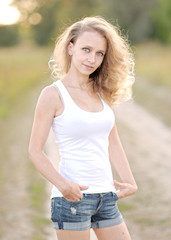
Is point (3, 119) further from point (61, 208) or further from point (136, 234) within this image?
point (61, 208)

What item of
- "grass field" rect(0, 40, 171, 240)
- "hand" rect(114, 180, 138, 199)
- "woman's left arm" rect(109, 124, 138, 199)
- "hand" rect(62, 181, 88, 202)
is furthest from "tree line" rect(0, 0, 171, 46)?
"hand" rect(62, 181, 88, 202)

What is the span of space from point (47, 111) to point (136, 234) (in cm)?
255

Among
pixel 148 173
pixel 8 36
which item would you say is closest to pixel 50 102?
pixel 148 173

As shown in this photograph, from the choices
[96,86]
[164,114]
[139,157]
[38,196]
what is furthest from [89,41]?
[164,114]

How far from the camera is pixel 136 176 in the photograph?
6727mm

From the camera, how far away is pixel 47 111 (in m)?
2.48

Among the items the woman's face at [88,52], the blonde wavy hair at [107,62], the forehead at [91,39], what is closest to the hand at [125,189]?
the blonde wavy hair at [107,62]

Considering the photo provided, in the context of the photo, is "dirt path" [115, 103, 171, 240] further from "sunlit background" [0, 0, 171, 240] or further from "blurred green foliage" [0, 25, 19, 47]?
"blurred green foliage" [0, 25, 19, 47]

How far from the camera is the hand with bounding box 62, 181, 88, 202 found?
7.96ft

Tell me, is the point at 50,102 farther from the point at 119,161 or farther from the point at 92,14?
the point at 92,14

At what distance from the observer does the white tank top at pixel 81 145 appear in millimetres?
2484

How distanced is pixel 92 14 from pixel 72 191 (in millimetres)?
49023

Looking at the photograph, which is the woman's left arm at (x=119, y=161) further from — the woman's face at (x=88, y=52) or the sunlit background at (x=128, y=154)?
the sunlit background at (x=128, y=154)

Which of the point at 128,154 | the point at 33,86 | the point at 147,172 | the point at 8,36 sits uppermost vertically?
the point at 147,172
